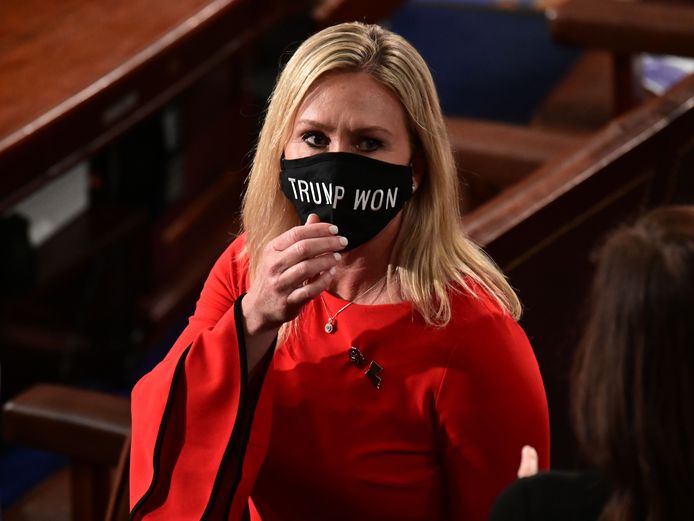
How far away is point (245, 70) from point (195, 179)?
17.6 inches

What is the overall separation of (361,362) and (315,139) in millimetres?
329

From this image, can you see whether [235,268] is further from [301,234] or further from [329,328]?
[301,234]

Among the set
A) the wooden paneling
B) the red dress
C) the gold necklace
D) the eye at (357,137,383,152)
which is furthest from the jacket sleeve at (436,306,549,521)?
the wooden paneling

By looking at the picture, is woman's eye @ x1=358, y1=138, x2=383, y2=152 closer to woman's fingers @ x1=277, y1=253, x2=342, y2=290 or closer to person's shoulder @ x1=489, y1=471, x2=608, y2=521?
woman's fingers @ x1=277, y1=253, x2=342, y2=290

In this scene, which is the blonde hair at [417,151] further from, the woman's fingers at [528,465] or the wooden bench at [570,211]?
the woman's fingers at [528,465]

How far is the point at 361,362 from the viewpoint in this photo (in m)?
1.74

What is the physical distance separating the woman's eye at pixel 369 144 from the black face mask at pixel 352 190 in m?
0.03

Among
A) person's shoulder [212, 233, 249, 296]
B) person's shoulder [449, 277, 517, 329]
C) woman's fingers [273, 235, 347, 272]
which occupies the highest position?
woman's fingers [273, 235, 347, 272]

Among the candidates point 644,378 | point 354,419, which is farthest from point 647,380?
point 354,419

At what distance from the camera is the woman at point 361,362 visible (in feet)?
5.59

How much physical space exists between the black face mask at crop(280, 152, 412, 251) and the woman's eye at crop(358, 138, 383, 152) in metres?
0.03

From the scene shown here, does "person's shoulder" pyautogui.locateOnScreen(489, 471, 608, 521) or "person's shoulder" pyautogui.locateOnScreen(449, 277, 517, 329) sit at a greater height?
"person's shoulder" pyautogui.locateOnScreen(489, 471, 608, 521)

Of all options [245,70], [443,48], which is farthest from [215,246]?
[443,48]

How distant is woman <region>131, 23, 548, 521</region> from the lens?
1.71 meters
